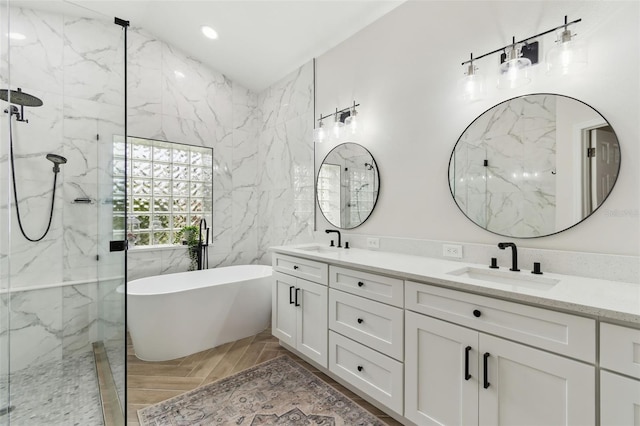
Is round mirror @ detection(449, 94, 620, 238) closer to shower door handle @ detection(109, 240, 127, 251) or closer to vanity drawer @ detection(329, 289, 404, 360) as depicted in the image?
vanity drawer @ detection(329, 289, 404, 360)

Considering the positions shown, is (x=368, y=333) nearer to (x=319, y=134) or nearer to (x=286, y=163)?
(x=319, y=134)

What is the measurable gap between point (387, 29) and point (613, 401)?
2.72 m

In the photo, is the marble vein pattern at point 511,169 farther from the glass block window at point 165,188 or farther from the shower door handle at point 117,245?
the glass block window at point 165,188

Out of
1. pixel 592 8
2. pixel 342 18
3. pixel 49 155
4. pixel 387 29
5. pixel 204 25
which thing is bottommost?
pixel 49 155

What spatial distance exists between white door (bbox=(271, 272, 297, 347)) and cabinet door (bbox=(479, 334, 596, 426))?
1.50 m

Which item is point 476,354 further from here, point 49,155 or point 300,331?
point 49,155

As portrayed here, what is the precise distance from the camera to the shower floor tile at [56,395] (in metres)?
1.77

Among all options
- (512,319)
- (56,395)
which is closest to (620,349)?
(512,319)

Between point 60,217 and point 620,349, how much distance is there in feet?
11.5

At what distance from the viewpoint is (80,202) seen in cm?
239

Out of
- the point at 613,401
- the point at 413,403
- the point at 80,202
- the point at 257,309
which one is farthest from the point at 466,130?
the point at 80,202

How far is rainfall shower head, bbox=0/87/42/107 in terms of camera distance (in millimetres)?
1816

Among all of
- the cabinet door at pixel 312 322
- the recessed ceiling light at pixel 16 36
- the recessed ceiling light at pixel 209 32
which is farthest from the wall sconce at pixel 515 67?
the recessed ceiling light at pixel 16 36

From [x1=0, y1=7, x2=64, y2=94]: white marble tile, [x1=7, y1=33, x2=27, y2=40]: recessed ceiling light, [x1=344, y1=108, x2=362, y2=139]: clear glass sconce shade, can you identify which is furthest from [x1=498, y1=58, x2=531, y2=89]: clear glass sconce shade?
[x1=7, y1=33, x2=27, y2=40]: recessed ceiling light
